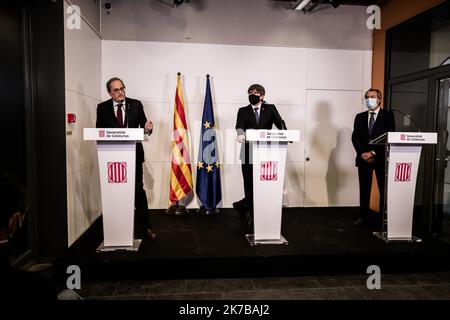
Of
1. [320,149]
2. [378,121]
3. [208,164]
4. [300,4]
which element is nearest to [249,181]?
[208,164]

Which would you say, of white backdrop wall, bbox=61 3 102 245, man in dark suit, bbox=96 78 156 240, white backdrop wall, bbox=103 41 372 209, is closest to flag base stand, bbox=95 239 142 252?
man in dark suit, bbox=96 78 156 240

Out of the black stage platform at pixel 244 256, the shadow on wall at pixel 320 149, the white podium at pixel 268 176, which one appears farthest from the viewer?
the shadow on wall at pixel 320 149

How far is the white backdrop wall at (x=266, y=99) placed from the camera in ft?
14.7

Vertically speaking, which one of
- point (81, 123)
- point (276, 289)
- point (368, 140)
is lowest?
point (276, 289)

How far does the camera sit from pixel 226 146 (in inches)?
182

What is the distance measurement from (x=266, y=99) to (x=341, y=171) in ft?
5.10

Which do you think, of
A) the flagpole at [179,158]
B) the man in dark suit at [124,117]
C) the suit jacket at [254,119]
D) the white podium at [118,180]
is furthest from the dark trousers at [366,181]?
the white podium at [118,180]

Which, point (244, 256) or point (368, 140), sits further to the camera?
point (368, 140)

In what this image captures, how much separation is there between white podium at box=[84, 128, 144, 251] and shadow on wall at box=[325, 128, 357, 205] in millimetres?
3090

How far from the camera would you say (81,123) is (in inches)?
138

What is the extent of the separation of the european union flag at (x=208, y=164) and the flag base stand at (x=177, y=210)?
26 centimetres

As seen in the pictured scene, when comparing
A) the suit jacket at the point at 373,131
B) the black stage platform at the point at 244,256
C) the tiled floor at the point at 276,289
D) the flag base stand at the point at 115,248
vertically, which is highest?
the suit jacket at the point at 373,131

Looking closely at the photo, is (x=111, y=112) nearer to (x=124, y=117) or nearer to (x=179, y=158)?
(x=124, y=117)

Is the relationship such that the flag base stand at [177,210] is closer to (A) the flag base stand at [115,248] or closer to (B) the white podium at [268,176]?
(A) the flag base stand at [115,248]
